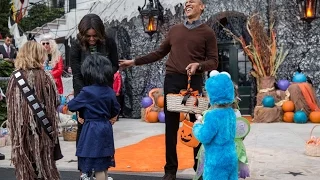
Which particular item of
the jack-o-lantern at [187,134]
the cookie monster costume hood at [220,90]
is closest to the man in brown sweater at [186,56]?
the jack-o-lantern at [187,134]

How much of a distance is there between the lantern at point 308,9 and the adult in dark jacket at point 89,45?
7362 millimetres

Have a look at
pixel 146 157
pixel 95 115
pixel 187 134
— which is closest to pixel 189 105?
pixel 187 134

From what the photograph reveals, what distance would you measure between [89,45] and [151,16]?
24.6 feet

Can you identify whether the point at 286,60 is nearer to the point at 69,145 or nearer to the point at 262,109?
the point at 262,109

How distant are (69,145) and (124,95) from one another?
496cm

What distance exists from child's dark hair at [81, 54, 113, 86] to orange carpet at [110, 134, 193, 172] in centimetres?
183

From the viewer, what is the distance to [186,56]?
166 inches

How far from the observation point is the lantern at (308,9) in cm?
1021

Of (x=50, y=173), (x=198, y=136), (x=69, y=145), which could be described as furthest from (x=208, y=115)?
(x=69, y=145)

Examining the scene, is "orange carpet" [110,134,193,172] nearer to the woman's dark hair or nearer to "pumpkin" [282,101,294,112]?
the woman's dark hair

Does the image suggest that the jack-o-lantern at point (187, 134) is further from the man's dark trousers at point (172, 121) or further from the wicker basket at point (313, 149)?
the wicker basket at point (313, 149)

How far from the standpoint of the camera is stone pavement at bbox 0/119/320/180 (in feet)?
15.9

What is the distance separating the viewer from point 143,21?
11.5 metres

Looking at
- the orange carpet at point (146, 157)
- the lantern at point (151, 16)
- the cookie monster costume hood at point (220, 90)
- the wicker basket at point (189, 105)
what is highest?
the lantern at point (151, 16)
